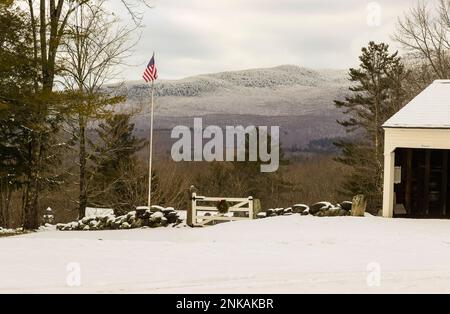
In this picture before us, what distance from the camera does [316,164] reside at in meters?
92.6

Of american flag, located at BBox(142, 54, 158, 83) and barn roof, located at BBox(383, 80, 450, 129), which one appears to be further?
american flag, located at BBox(142, 54, 158, 83)

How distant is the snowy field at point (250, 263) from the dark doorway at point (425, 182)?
394cm

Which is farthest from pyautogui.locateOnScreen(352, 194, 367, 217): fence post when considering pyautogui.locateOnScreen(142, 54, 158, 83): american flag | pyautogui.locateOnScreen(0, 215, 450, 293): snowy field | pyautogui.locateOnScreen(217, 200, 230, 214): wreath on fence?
pyautogui.locateOnScreen(142, 54, 158, 83): american flag

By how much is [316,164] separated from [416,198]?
7107 centimetres

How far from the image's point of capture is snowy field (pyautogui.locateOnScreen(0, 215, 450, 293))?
9.80 metres

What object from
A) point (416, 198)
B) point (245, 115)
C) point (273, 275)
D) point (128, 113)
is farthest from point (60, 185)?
point (245, 115)

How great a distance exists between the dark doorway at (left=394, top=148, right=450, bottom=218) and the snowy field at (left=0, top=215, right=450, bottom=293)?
3.94 m

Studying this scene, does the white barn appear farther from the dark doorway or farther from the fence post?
the fence post

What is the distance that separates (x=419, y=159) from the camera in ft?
71.7

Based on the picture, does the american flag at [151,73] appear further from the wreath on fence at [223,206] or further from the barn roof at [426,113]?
the barn roof at [426,113]

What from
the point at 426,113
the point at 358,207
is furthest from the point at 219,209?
the point at 426,113

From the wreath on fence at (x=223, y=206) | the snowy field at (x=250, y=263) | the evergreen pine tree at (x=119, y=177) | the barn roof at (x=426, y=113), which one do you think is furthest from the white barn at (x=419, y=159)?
the evergreen pine tree at (x=119, y=177)

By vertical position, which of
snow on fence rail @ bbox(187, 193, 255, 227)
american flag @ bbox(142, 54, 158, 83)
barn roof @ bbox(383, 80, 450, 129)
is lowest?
snow on fence rail @ bbox(187, 193, 255, 227)

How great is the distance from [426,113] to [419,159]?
1722 millimetres
